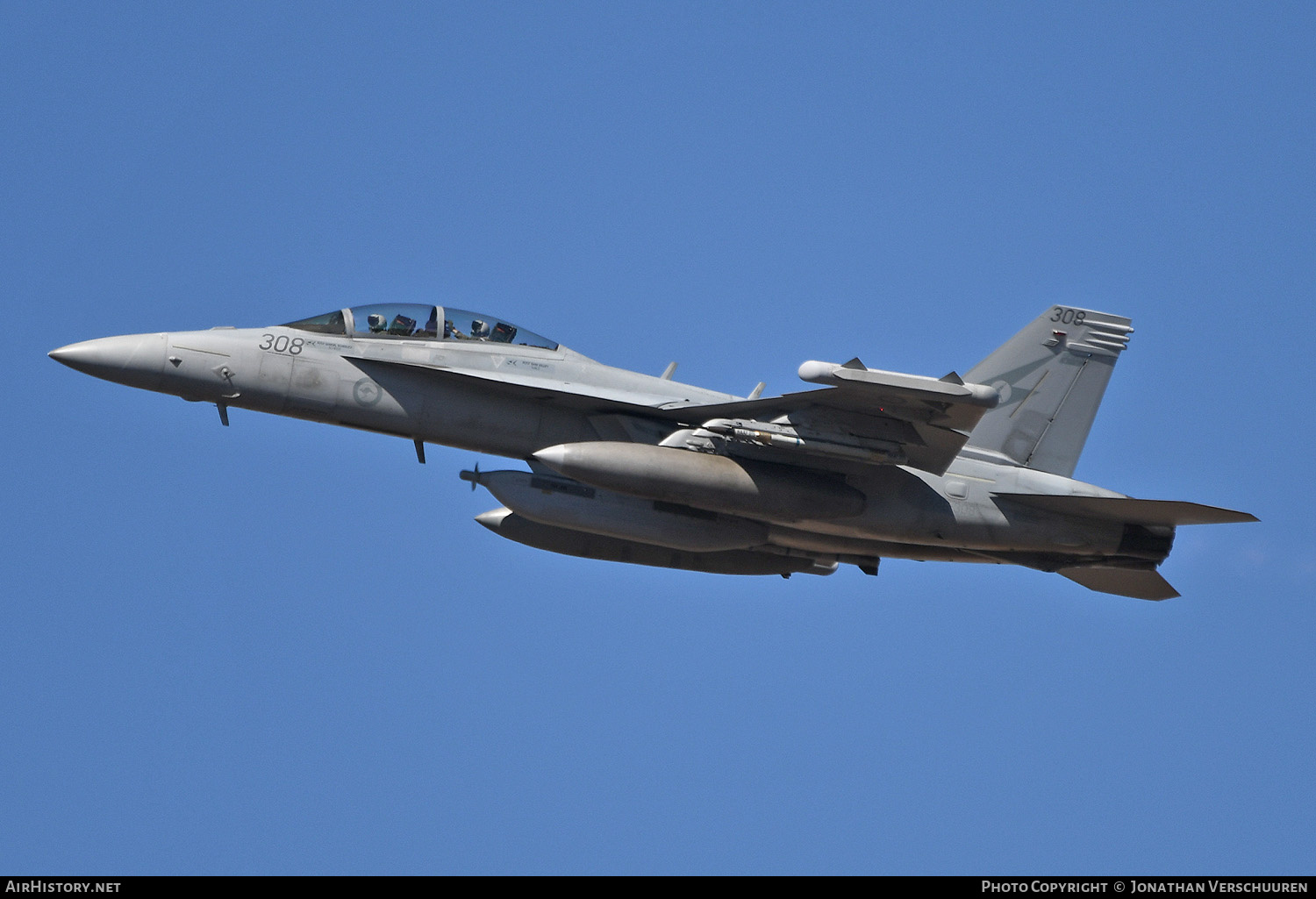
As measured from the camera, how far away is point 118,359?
16.1 metres

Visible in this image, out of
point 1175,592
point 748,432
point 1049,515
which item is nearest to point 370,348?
point 748,432

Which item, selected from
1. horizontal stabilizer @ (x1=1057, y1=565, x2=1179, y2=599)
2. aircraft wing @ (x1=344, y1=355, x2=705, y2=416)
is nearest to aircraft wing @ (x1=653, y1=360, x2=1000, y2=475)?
aircraft wing @ (x1=344, y1=355, x2=705, y2=416)

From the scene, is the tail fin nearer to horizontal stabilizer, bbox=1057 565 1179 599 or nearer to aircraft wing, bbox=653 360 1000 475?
horizontal stabilizer, bbox=1057 565 1179 599

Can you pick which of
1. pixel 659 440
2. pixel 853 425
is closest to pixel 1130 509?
pixel 853 425

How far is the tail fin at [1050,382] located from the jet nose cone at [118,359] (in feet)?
31.6

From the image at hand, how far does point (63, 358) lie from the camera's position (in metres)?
16.1

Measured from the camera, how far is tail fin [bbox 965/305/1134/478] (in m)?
18.0

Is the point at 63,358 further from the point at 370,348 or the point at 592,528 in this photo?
the point at 592,528

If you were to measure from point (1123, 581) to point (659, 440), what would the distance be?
20.4 feet

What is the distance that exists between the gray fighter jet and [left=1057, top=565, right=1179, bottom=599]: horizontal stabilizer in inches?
3.9

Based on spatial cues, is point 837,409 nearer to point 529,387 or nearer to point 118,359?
point 529,387

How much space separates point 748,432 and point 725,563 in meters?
3.28

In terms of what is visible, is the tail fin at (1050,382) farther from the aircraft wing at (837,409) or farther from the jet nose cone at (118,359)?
the jet nose cone at (118,359)

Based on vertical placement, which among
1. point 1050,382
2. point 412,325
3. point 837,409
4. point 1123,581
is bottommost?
point 1123,581
